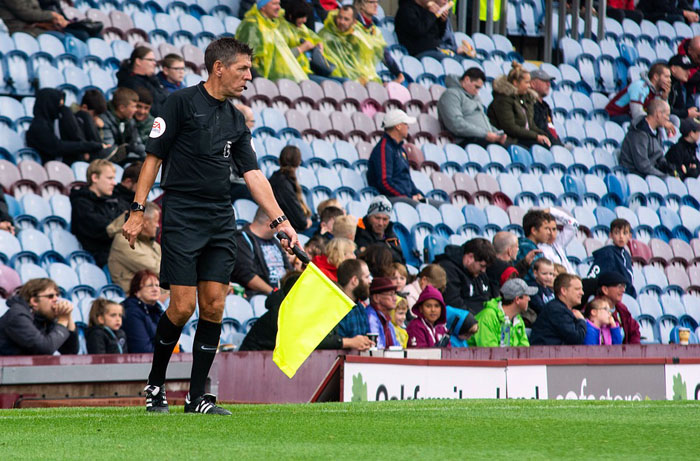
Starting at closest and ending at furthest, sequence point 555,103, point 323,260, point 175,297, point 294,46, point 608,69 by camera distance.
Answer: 1. point 175,297
2. point 323,260
3. point 294,46
4. point 555,103
5. point 608,69

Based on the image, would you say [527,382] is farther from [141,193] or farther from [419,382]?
[141,193]

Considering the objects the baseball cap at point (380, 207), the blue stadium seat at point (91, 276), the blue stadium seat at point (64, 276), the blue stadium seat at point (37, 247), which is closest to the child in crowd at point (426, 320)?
the baseball cap at point (380, 207)

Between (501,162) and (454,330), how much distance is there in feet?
18.2

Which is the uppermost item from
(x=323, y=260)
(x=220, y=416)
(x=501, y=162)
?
(x=501, y=162)

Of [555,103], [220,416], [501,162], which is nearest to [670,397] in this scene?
[220,416]

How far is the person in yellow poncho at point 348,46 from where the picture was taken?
15180mm

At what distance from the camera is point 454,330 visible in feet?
32.2

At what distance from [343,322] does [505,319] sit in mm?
1861

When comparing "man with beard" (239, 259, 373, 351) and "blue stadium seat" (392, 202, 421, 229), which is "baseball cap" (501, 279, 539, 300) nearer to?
"man with beard" (239, 259, 373, 351)

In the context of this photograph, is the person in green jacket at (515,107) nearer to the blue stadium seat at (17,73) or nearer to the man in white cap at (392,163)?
the man in white cap at (392,163)

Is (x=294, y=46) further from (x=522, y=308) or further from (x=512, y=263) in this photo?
(x=522, y=308)

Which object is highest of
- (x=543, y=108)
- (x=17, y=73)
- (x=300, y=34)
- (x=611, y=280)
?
(x=300, y=34)

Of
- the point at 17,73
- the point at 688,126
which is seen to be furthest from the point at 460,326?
the point at 688,126

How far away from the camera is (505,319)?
9883 millimetres
